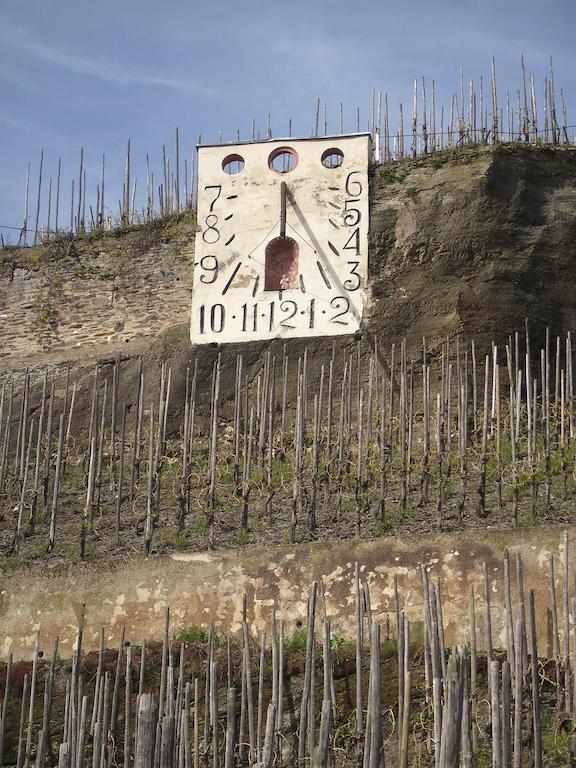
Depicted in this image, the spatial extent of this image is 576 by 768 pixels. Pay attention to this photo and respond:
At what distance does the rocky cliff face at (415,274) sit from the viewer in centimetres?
1441

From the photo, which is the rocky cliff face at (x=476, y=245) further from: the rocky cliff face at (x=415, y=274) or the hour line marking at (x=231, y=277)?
the hour line marking at (x=231, y=277)

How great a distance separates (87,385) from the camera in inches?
593

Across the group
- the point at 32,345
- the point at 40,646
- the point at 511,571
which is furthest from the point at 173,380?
the point at 511,571

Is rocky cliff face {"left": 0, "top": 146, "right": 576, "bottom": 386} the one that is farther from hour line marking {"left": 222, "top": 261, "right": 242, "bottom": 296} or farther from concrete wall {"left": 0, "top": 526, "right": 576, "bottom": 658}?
concrete wall {"left": 0, "top": 526, "right": 576, "bottom": 658}

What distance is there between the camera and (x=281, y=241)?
15.1 m

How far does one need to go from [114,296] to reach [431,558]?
7655 mm

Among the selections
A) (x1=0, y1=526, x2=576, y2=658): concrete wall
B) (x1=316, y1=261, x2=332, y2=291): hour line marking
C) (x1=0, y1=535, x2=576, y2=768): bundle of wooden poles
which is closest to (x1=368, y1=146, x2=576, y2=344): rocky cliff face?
(x1=316, y1=261, x2=332, y2=291): hour line marking

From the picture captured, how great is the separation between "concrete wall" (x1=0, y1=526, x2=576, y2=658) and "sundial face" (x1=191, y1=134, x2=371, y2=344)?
5.13 m

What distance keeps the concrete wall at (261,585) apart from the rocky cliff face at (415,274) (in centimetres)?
498

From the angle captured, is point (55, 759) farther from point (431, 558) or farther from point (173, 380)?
point (173, 380)

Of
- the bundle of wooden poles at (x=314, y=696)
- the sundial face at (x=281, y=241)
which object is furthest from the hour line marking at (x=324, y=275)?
the bundle of wooden poles at (x=314, y=696)

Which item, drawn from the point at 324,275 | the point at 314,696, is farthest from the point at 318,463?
the point at 324,275

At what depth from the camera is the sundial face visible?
48.1 ft

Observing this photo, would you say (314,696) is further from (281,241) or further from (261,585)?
(281,241)
